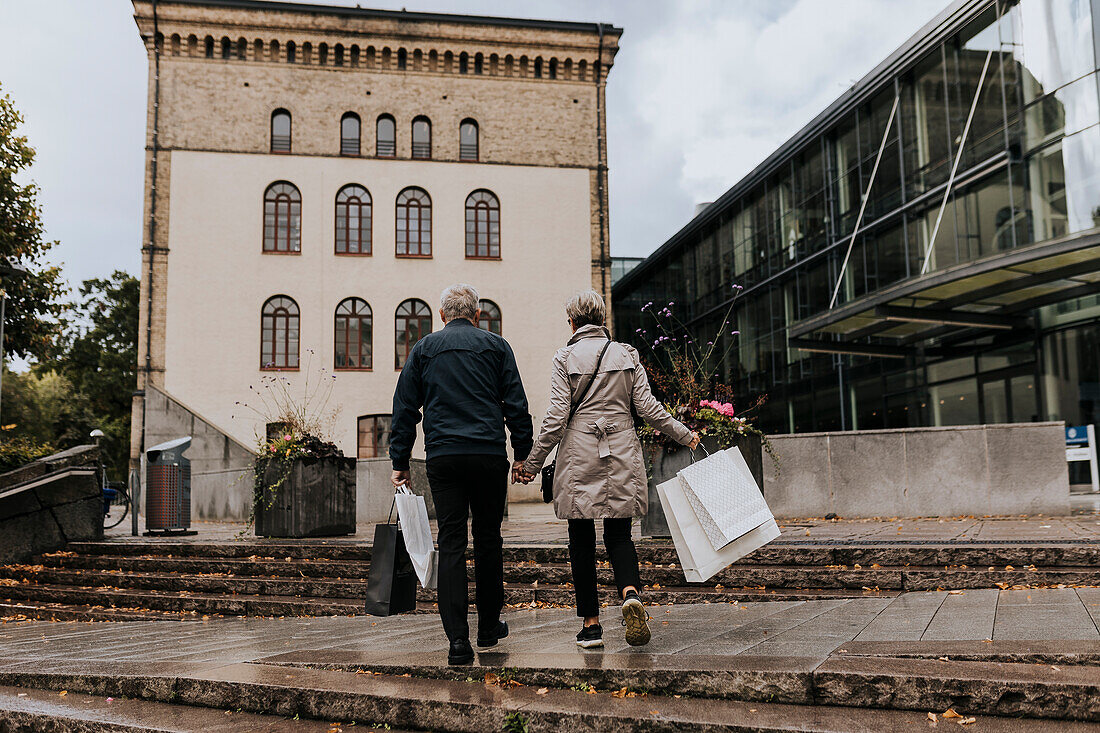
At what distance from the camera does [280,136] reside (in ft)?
92.5

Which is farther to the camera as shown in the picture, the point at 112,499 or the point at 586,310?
the point at 112,499

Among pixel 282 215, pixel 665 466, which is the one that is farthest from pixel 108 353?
pixel 665 466

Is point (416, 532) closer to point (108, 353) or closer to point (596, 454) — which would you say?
point (596, 454)

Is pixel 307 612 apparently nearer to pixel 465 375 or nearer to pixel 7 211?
pixel 465 375

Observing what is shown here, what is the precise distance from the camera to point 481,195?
1139 inches

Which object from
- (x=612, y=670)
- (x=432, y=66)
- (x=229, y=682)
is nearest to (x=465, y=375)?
(x=612, y=670)

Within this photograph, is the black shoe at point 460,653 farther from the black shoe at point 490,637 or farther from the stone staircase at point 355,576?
the stone staircase at point 355,576

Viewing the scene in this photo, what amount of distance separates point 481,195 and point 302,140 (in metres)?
5.95

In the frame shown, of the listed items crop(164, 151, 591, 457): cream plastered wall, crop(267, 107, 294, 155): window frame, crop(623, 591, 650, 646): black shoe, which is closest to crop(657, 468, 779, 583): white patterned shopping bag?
crop(623, 591, 650, 646): black shoe

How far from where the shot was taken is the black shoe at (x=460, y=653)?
4555mm

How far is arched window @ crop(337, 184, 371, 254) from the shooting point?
28000 millimetres

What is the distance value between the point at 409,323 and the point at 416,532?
75.7 ft

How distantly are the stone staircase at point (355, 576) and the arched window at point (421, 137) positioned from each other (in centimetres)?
2014

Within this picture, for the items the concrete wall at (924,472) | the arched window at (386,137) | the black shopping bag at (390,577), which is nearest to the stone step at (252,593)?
the black shopping bag at (390,577)
